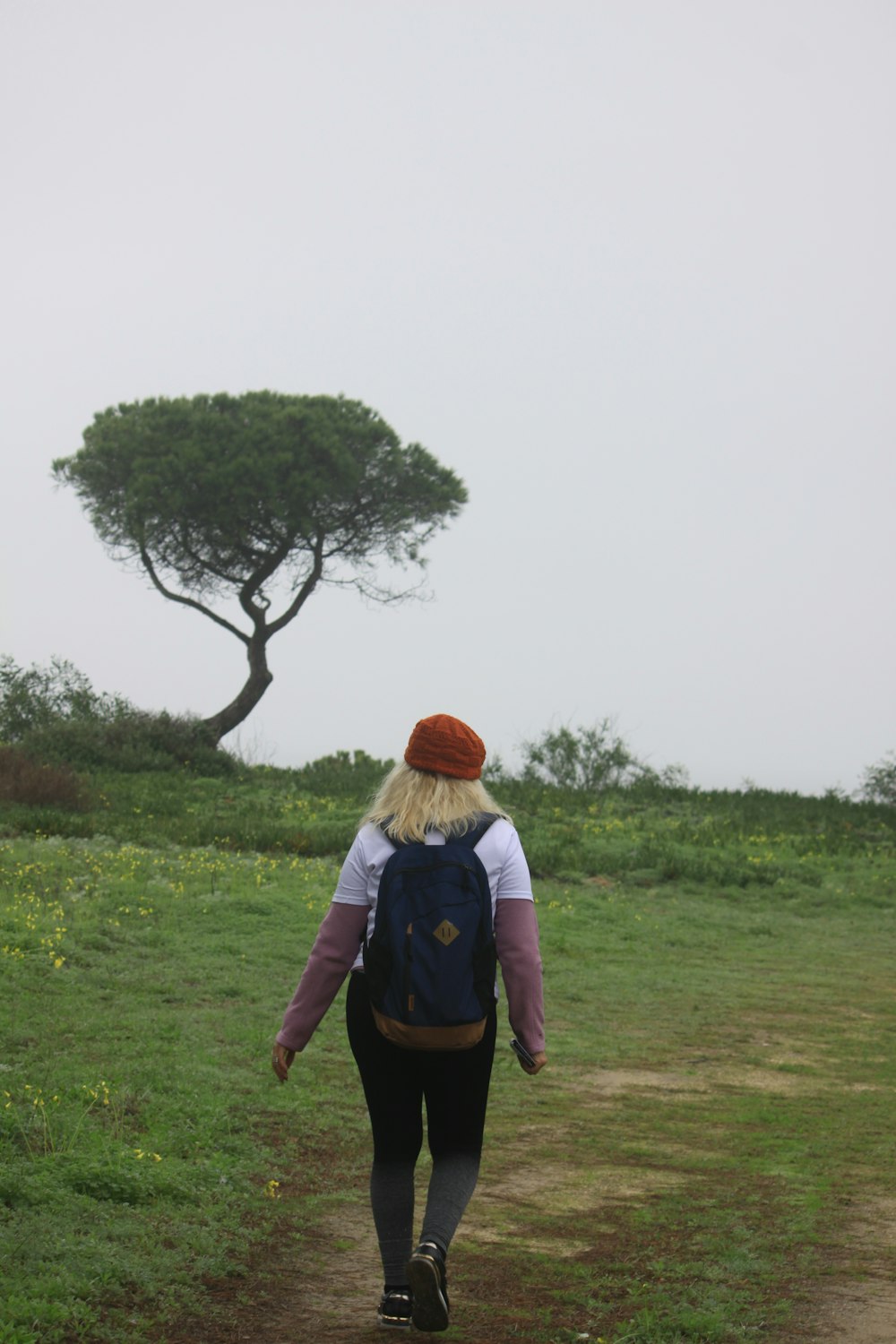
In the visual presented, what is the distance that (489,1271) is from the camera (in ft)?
15.2

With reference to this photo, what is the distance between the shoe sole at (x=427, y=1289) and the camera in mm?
3602

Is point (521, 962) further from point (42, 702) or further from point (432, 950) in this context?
point (42, 702)

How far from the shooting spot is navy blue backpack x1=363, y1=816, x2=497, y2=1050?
3.61 m

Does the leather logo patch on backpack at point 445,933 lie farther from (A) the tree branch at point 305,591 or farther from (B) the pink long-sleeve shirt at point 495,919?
(A) the tree branch at point 305,591

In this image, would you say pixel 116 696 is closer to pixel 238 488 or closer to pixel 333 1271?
pixel 238 488

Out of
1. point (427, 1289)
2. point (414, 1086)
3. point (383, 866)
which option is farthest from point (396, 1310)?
point (383, 866)

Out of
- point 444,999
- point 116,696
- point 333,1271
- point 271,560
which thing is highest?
point 271,560

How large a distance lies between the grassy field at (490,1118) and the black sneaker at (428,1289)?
0.39m

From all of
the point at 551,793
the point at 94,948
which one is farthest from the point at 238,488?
the point at 94,948

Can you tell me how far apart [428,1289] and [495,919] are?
101 centimetres

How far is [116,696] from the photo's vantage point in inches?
1193

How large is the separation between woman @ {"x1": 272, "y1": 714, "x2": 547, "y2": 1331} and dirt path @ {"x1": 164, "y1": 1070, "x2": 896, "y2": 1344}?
36 cm

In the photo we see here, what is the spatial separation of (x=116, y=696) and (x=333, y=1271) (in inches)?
1052

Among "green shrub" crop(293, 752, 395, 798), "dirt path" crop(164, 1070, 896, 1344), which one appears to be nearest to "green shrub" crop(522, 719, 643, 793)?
"green shrub" crop(293, 752, 395, 798)
